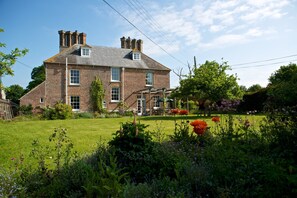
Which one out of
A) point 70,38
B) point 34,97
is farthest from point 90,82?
point 70,38

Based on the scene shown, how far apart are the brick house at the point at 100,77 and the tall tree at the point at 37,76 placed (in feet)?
73.9

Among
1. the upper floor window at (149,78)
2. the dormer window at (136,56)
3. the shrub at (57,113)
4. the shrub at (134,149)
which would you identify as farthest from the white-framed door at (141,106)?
the shrub at (134,149)

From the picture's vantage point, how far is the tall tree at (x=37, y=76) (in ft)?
169

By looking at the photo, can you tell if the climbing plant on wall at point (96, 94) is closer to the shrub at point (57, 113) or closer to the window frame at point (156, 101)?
the shrub at point (57, 113)

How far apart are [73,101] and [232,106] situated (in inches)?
918

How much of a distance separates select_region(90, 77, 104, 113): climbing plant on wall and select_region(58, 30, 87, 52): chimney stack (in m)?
8.29

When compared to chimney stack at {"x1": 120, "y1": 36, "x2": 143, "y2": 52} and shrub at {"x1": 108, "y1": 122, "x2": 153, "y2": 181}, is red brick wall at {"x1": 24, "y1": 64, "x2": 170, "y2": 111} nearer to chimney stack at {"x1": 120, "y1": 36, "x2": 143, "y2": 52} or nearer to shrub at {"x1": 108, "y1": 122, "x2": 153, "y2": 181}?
chimney stack at {"x1": 120, "y1": 36, "x2": 143, "y2": 52}

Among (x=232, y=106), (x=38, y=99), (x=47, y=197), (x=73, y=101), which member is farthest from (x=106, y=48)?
(x=47, y=197)

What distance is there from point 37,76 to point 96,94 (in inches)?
1336

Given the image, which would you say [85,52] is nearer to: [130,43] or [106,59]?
[106,59]

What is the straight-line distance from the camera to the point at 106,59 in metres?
28.6

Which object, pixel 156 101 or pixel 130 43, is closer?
pixel 156 101

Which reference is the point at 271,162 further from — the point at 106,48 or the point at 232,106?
the point at 106,48

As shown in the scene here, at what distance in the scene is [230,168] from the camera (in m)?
2.97
